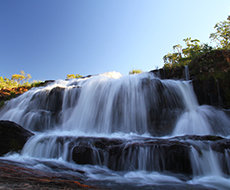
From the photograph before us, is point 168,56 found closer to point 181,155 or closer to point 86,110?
point 86,110

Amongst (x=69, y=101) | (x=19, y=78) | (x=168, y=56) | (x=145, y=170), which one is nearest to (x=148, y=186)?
(x=145, y=170)

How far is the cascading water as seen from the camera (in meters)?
4.11

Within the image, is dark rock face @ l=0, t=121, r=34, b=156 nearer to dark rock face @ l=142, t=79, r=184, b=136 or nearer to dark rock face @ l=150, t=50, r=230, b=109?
dark rock face @ l=142, t=79, r=184, b=136

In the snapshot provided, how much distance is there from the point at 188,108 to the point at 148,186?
5733mm

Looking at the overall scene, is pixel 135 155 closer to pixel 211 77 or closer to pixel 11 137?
pixel 11 137

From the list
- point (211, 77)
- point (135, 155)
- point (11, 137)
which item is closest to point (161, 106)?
point (211, 77)

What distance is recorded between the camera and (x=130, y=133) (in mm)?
7129

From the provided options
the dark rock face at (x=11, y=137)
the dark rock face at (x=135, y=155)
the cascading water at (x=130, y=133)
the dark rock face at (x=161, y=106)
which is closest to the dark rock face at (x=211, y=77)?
the cascading water at (x=130, y=133)

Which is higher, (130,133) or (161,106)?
(161,106)

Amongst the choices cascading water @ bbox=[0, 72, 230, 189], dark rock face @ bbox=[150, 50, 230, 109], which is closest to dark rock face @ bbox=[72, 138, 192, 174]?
cascading water @ bbox=[0, 72, 230, 189]

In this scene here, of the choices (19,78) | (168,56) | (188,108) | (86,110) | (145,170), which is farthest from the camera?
(19,78)

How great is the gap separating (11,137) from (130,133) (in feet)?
16.0

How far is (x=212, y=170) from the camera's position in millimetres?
4066

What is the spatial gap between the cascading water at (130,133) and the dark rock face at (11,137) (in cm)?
35
